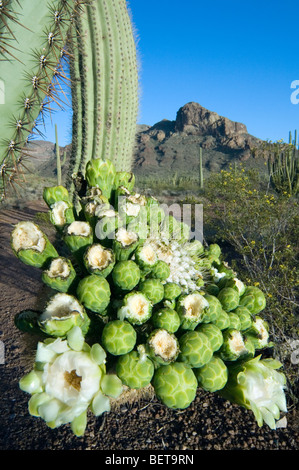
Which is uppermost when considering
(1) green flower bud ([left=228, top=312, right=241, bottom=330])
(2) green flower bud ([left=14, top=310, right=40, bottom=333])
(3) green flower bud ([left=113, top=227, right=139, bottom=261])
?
(3) green flower bud ([left=113, top=227, right=139, bottom=261])

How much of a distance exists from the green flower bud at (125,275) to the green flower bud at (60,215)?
372 millimetres

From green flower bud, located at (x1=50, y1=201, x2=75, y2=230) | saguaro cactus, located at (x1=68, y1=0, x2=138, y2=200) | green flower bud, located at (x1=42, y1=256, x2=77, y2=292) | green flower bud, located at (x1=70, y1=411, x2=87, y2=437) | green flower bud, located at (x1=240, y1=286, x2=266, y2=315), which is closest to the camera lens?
green flower bud, located at (x1=70, y1=411, x2=87, y2=437)

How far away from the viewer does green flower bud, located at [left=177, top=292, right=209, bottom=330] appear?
126 centimetres

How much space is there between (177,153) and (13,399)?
1546 inches

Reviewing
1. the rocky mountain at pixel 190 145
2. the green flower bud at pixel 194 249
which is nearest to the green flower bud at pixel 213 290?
the green flower bud at pixel 194 249

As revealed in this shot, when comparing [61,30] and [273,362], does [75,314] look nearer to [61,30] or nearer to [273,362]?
[273,362]

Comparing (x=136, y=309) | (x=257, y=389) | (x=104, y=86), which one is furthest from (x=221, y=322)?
(x=104, y=86)

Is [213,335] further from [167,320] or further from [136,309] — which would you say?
[136,309]

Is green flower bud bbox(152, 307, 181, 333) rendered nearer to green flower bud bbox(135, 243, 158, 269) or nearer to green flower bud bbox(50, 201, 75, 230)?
green flower bud bbox(135, 243, 158, 269)

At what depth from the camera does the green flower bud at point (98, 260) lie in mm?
1283

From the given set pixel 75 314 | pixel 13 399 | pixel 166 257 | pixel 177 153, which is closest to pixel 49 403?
pixel 75 314

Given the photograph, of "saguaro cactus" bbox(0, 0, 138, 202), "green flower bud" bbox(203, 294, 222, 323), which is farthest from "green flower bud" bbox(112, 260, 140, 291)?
"saguaro cactus" bbox(0, 0, 138, 202)

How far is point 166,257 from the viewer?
5.24 ft

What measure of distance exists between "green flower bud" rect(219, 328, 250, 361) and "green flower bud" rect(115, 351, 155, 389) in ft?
1.11
